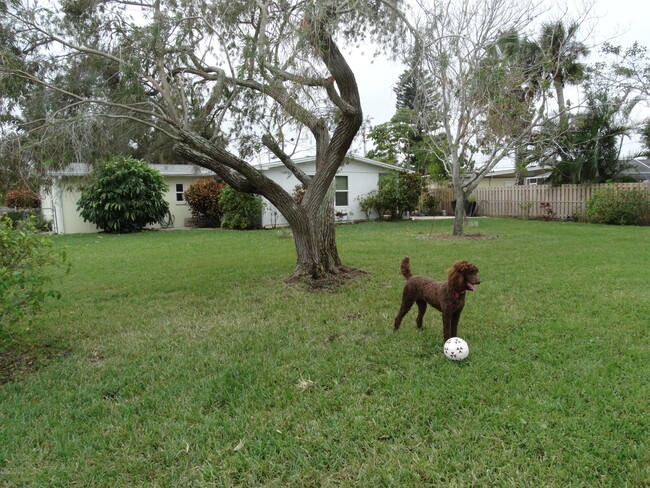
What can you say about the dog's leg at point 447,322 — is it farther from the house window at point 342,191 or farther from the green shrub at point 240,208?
the house window at point 342,191

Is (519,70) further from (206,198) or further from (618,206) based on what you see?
(206,198)

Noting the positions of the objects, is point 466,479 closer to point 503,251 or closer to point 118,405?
point 118,405

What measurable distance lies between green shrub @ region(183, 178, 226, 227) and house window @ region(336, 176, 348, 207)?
4919 mm

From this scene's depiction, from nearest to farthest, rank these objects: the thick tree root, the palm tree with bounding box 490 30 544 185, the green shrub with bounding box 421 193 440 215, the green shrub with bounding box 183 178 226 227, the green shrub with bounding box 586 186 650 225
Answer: the thick tree root < the palm tree with bounding box 490 30 544 185 < the green shrub with bounding box 586 186 650 225 < the green shrub with bounding box 183 178 226 227 < the green shrub with bounding box 421 193 440 215

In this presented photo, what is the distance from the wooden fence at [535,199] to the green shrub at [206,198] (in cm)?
1203

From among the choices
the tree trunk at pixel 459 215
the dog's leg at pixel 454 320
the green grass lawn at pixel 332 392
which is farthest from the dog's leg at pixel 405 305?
the tree trunk at pixel 459 215

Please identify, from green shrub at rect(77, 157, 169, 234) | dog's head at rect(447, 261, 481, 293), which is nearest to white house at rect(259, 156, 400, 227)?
green shrub at rect(77, 157, 169, 234)

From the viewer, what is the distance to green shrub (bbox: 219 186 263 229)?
16.4m

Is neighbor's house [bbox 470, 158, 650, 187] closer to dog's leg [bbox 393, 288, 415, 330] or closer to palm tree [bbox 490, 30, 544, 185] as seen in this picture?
palm tree [bbox 490, 30, 544, 185]

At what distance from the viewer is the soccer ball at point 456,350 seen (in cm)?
349

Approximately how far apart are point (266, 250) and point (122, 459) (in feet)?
26.9

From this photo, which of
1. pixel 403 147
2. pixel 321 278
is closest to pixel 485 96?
pixel 321 278

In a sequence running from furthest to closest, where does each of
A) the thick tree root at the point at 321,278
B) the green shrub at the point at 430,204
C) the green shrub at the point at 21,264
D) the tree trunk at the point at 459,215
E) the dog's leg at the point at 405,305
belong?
the green shrub at the point at 430,204 → the tree trunk at the point at 459,215 → the thick tree root at the point at 321,278 → the dog's leg at the point at 405,305 → the green shrub at the point at 21,264

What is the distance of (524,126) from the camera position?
41.6 ft
